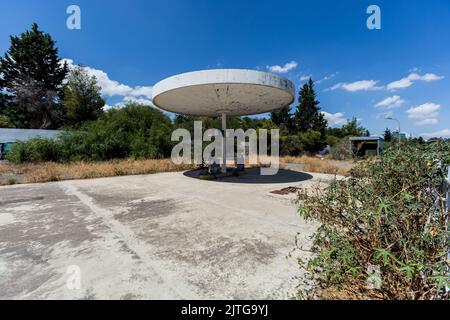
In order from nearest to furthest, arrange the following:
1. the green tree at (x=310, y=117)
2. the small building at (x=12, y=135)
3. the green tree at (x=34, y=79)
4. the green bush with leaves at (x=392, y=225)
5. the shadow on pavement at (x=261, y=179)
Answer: the green bush with leaves at (x=392, y=225) → the shadow on pavement at (x=261, y=179) → the small building at (x=12, y=135) → the green tree at (x=34, y=79) → the green tree at (x=310, y=117)

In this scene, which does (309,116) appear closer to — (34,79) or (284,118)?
(284,118)

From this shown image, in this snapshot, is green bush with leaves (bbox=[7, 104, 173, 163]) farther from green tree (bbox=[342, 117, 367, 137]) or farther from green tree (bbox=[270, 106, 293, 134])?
green tree (bbox=[342, 117, 367, 137])

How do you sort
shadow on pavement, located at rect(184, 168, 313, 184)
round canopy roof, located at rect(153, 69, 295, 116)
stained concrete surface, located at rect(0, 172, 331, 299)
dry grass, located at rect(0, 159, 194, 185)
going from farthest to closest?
shadow on pavement, located at rect(184, 168, 313, 184) → dry grass, located at rect(0, 159, 194, 185) → round canopy roof, located at rect(153, 69, 295, 116) → stained concrete surface, located at rect(0, 172, 331, 299)

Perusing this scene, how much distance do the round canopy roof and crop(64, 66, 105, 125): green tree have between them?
68.2 ft

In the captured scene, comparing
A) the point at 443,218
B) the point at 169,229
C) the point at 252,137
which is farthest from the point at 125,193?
the point at 252,137

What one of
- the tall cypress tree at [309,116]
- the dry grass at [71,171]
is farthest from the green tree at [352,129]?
the dry grass at [71,171]

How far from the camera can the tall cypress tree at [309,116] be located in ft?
103

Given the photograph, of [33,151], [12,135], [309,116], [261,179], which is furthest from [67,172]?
[309,116]

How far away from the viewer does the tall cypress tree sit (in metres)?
31.5

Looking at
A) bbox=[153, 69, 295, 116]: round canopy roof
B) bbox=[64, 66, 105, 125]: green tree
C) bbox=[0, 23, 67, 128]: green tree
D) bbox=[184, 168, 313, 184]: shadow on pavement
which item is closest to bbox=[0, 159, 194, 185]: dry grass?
bbox=[184, 168, 313, 184]: shadow on pavement

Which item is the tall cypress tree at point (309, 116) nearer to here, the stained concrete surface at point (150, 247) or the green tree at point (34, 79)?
the stained concrete surface at point (150, 247)

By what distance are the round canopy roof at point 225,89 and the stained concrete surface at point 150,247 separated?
375 centimetres

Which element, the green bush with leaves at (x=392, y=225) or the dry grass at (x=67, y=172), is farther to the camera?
the dry grass at (x=67, y=172)
